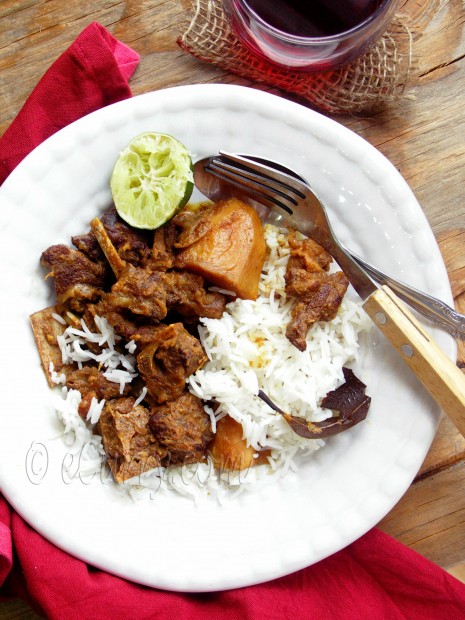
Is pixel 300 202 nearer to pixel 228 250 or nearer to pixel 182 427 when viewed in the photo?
pixel 228 250

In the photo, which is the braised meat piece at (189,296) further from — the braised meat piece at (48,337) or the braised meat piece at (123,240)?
the braised meat piece at (48,337)

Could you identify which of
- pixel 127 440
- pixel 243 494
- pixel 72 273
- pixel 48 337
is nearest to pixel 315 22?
pixel 72 273

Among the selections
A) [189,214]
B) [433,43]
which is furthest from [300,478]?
[433,43]

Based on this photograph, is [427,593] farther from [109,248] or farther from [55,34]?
[55,34]

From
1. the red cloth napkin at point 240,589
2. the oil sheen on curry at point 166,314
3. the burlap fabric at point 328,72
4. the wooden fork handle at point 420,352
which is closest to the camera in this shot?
the wooden fork handle at point 420,352

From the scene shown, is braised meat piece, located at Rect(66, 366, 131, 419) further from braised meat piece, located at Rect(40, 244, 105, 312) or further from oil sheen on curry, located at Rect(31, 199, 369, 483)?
braised meat piece, located at Rect(40, 244, 105, 312)

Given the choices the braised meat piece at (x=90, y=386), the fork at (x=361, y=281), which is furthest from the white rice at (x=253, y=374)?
the fork at (x=361, y=281)

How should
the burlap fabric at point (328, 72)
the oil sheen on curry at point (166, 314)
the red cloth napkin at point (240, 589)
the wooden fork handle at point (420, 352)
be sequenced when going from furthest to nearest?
the burlap fabric at point (328, 72)
the red cloth napkin at point (240, 589)
the oil sheen on curry at point (166, 314)
the wooden fork handle at point (420, 352)

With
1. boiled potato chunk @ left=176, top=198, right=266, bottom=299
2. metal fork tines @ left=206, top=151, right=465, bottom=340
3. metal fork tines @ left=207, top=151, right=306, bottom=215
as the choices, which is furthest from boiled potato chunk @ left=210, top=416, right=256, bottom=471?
metal fork tines @ left=207, top=151, right=306, bottom=215
